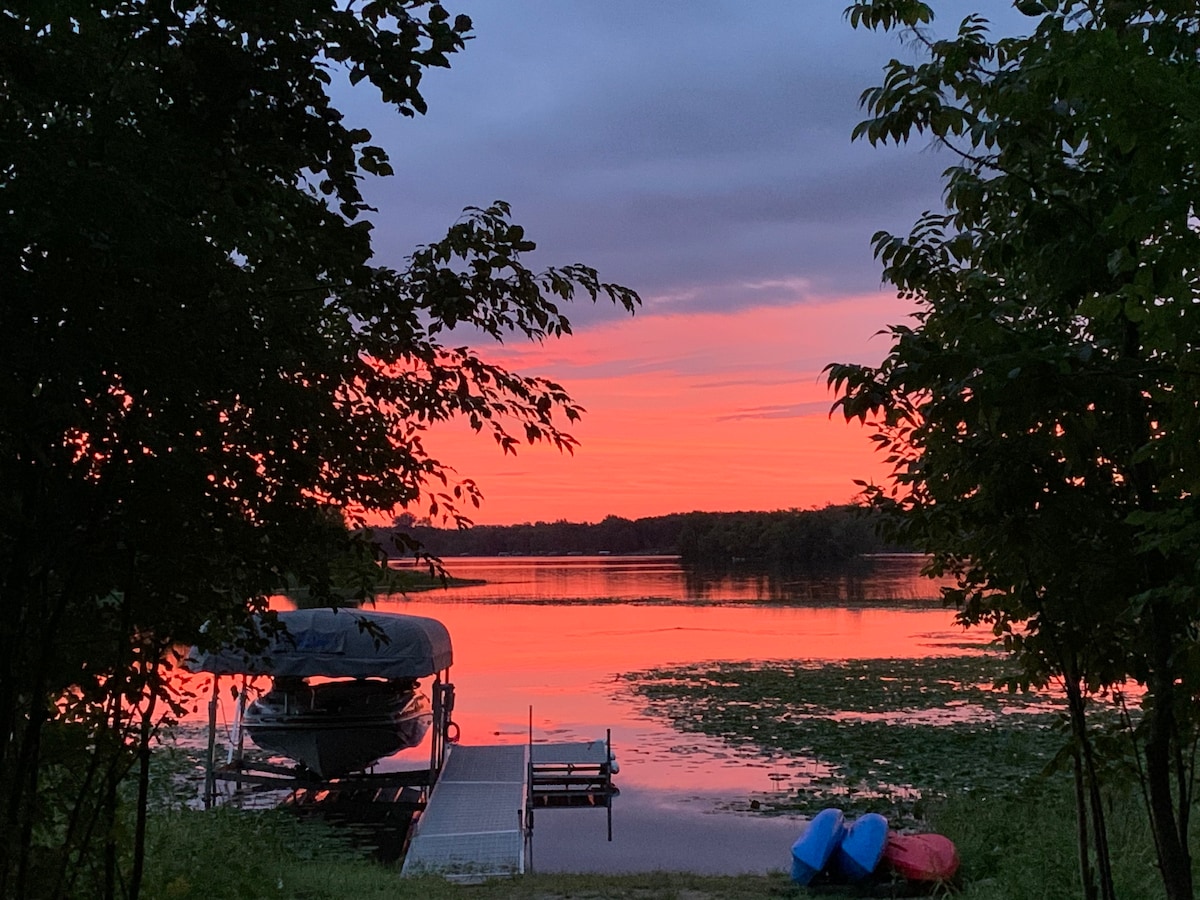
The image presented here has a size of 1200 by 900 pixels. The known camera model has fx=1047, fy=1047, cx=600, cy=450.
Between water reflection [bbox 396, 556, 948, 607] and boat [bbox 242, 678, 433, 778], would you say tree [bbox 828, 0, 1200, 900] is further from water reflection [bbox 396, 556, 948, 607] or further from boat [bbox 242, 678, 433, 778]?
water reflection [bbox 396, 556, 948, 607]

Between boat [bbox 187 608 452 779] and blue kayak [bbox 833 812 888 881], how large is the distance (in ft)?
23.7

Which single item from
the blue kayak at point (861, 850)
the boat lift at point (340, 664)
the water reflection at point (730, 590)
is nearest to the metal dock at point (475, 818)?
the boat lift at point (340, 664)

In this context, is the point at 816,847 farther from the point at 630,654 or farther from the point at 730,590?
the point at 730,590

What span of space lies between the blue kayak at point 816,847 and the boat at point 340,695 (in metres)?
6.90

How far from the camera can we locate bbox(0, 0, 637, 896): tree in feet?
9.38

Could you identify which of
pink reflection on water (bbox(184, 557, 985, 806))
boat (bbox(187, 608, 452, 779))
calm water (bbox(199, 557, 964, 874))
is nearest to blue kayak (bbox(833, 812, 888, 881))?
calm water (bbox(199, 557, 964, 874))

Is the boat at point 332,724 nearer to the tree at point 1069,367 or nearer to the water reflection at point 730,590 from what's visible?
the tree at point 1069,367

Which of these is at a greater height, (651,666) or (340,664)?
(340,664)

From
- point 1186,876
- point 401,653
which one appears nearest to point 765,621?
point 401,653

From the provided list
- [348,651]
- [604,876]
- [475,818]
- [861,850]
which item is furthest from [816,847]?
[348,651]

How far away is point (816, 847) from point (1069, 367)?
26.2ft

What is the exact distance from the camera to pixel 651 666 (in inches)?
1262

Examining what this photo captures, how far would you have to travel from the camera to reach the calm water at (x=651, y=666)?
13594 millimetres

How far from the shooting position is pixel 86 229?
2.84m
